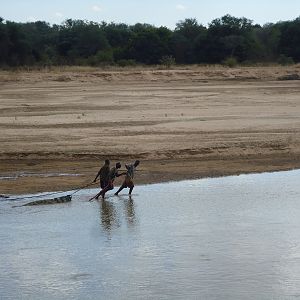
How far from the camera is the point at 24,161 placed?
22969 millimetres

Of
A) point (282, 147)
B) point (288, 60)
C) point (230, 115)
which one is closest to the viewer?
point (282, 147)

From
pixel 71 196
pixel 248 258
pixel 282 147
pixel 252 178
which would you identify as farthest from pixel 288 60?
pixel 248 258

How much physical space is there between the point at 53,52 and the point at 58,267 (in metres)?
57.7

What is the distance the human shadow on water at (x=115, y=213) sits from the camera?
16219 mm

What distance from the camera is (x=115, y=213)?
56.6ft

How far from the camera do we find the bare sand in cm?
2214

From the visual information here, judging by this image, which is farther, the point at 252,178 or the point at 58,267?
the point at 252,178

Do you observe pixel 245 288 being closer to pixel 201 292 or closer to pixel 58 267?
pixel 201 292

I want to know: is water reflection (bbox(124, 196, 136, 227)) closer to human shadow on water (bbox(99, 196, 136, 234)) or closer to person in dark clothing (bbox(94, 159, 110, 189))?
human shadow on water (bbox(99, 196, 136, 234))

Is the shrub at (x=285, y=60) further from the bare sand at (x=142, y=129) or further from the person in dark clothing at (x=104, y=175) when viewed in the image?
the person in dark clothing at (x=104, y=175)

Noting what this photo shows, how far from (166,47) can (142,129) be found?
125 feet

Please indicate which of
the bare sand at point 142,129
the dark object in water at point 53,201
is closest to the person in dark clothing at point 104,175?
the dark object in water at point 53,201

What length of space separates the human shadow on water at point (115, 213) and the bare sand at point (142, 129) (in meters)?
1.85

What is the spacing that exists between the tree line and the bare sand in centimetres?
1495
